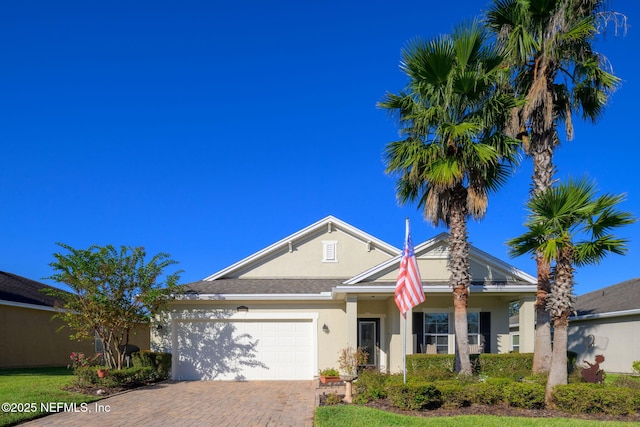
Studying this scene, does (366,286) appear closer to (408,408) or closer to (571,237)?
(408,408)

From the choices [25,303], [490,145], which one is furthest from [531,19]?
[25,303]

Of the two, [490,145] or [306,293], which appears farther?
[306,293]

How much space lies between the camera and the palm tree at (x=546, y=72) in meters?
12.0

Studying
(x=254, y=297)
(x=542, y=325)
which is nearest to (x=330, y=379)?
(x=254, y=297)

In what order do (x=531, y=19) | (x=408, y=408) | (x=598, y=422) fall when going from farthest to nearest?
(x=531, y=19) < (x=408, y=408) < (x=598, y=422)

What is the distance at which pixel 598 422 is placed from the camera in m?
8.67

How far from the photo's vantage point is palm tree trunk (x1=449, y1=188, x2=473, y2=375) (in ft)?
41.5

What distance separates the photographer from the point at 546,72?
495 inches

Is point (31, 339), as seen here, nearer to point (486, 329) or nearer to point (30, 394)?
point (30, 394)

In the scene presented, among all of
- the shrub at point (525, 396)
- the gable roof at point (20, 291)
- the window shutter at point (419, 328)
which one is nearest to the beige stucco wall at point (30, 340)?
the gable roof at point (20, 291)

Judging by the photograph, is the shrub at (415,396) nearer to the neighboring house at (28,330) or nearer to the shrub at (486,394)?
the shrub at (486,394)

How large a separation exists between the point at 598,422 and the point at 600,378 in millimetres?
2787

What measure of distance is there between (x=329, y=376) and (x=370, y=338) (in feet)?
10.7

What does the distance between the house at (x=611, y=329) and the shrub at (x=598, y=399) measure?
9.74 m
